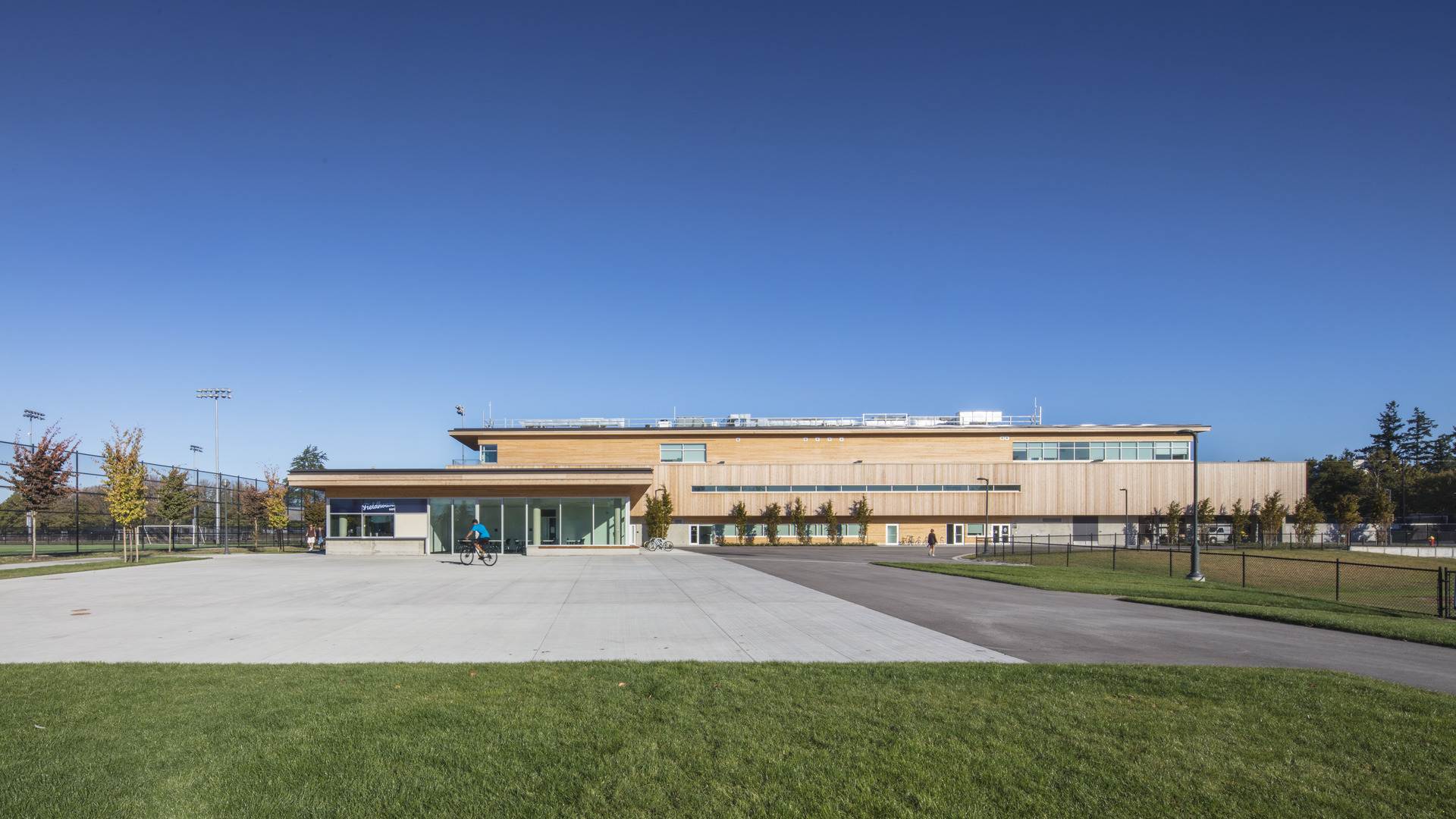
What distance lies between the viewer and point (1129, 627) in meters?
13.6

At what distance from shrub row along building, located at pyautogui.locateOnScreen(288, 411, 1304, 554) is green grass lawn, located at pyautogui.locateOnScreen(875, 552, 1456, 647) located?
27912mm

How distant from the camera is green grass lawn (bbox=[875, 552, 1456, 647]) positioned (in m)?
13.5

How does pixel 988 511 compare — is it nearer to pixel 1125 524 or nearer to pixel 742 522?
pixel 1125 524

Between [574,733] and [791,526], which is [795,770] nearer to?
[574,733]

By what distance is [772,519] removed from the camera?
59281mm

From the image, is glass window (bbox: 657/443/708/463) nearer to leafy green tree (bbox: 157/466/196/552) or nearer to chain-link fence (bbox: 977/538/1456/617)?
chain-link fence (bbox: 977/538/1456/617)

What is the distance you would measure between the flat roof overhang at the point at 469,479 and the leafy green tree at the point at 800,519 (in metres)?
19.2

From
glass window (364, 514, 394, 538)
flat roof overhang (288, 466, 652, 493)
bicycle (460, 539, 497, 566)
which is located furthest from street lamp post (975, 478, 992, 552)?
glass window (364, 514, 394, 538)

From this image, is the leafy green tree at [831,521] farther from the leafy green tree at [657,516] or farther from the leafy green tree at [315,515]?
the leafy green tree at [315,515]

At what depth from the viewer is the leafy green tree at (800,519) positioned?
195 feet

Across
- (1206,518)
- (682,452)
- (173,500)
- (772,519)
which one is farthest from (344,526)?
(1206,518)

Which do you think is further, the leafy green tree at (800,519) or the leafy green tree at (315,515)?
the leafy green tree at (800,519)

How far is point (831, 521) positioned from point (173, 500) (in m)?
40.6

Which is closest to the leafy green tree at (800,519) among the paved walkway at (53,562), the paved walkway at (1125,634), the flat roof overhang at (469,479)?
the flat roof overhang at (469,479)
